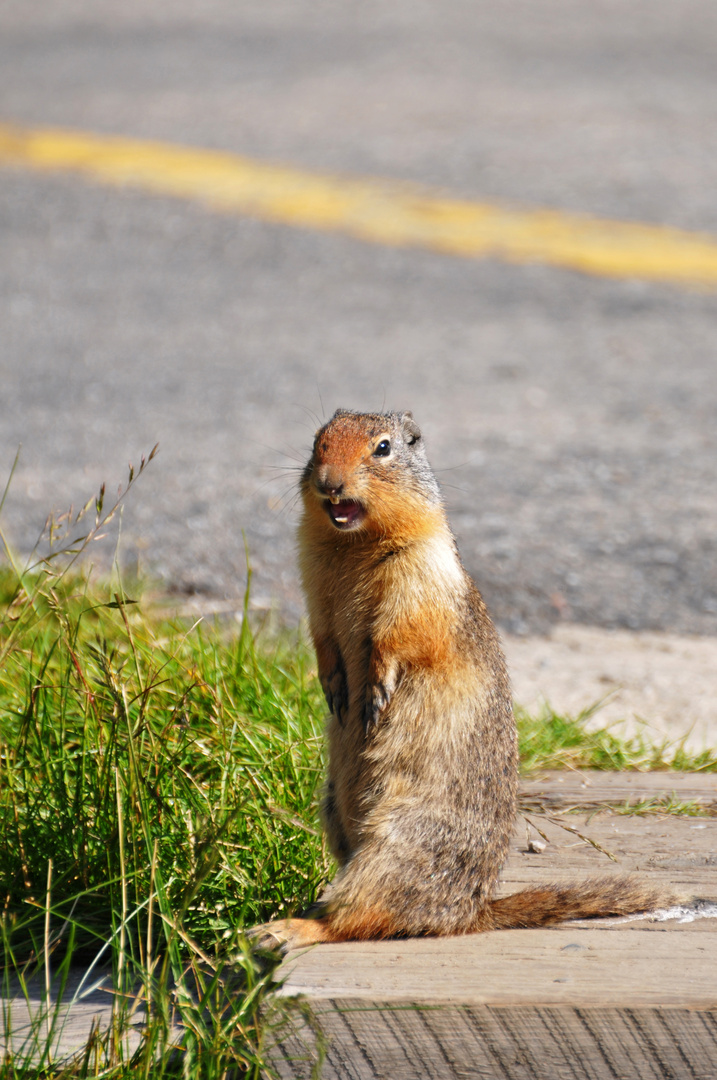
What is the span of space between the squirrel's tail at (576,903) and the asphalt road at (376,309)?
2.04 metres

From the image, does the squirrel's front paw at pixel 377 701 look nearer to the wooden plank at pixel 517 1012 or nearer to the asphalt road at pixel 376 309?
the wooden plank at pixel 517 1012

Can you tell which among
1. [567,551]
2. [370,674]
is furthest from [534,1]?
[370,674]

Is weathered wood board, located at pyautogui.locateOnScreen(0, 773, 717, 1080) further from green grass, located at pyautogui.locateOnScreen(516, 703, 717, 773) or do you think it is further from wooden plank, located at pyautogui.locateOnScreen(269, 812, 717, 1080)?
green grass, located at pyautogui.locateOnScreen(516, 703, 717, 773)

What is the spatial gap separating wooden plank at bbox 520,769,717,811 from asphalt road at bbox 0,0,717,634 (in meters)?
1.32

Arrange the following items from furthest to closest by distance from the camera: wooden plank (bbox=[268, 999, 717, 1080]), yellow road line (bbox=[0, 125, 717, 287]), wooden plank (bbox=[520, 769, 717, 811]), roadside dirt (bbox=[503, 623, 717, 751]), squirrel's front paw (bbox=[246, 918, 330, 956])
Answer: yellow road line (bbox=[0, 125, 717, 287]) < roadside dirt (bbox=[503, 623, 717, 751]) < wooden plank (bbox=[520, 769, 717, 811]) < squirrel's front paw (bbox=[246, 918, 330, 956]) < wooden plank (bbox=[268, 999, 717, 1080])

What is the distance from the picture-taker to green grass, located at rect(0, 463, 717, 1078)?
2078 mm

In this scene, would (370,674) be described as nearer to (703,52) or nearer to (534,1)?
(703,52)

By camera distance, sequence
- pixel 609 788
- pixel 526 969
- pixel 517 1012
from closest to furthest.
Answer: pixel 517 1012 < pixel 526 969 < pixel 609 788

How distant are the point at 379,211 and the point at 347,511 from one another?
21.8 ft

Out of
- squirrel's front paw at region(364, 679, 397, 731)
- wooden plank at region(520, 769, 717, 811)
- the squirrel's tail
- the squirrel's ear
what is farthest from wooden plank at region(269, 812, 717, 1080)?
the squirrel's ear

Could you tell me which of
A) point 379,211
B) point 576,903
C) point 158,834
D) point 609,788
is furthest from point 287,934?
point 379,211

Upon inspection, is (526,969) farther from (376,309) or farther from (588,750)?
(376,309)

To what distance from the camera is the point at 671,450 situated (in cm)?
599

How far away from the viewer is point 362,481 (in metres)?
2.50
